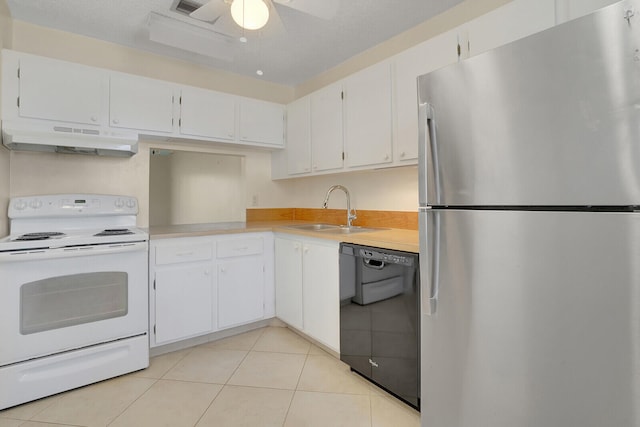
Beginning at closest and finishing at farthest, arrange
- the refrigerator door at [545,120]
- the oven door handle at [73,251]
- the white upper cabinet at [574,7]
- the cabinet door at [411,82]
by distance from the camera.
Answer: the refrigerator door at [545,120] → the white upper cabinet at [574,7] → the oven door handle at [73,251] → the cabinet door at [411,82]

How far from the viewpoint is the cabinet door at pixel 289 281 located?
2.43m

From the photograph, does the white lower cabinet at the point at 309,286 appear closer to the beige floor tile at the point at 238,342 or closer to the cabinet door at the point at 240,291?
the cabinet door at the point at 240,291

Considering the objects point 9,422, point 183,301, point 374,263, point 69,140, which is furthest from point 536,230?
point 69,140

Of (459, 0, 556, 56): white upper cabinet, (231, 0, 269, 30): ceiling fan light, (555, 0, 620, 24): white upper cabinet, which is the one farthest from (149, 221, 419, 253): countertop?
(231, 0, 269, 30): ceiling fan light

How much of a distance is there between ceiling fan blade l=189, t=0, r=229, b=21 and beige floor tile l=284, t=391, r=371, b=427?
227 cm

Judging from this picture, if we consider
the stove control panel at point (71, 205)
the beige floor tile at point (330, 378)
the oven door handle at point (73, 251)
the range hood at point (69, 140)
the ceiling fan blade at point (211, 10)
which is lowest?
the beige floor tile at point (330, 378)

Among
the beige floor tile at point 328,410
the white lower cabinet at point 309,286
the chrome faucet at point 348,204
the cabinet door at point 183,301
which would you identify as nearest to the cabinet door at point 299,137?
the chrome faucet at point 348,204

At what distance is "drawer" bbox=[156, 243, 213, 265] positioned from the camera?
2.20 metres

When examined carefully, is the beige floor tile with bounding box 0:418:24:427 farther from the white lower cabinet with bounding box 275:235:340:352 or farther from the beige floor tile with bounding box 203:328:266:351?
the white lower cabinet with bounding box 275:235:340:352

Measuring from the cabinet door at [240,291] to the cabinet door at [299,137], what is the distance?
96 centimetres

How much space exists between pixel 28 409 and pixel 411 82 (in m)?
2.88

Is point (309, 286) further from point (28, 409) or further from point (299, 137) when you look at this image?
point (28, 409)

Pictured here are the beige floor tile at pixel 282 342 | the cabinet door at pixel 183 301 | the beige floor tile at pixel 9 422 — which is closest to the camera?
the beige floor tile at pixel 9 422

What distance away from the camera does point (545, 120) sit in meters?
0.92
